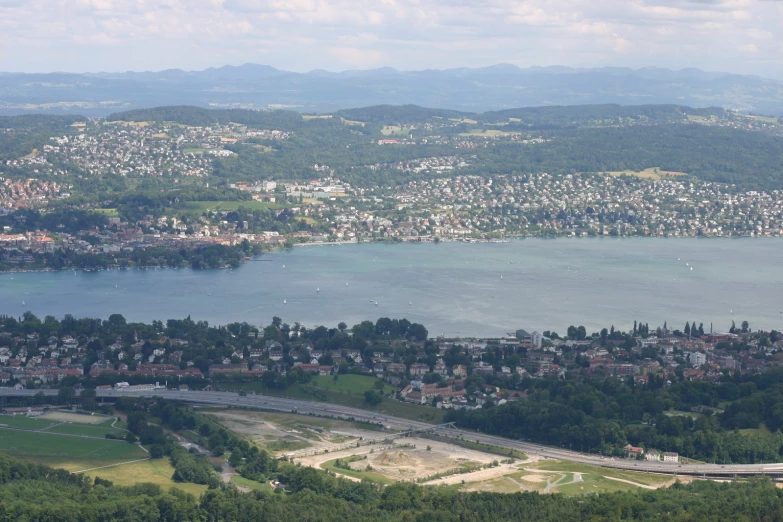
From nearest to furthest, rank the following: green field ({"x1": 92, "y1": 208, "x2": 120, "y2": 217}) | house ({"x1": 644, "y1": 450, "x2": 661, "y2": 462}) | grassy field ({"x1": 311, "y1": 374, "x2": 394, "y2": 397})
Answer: house ({"x1": 644, "y1": 450, "x2": 661, "y2": 462}) < grassy field ({"x1": 311, "y1": 374, "x2": 394, "y2": 397}) < green field ({"x1": 92, "y1": 208, "x2": 120, "y2": 217})

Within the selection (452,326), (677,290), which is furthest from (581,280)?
(452,326)

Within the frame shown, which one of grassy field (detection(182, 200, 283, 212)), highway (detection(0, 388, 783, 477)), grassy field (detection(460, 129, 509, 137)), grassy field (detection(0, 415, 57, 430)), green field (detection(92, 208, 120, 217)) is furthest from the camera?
grassy field (detection(460, 129, 509, 137))

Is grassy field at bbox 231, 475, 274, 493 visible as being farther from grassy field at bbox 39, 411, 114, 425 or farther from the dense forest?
grassy field at bbox 39, 411, 114, 425

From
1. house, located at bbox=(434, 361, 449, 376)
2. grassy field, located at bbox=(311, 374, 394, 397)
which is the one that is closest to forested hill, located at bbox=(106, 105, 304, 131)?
house, located at bbox=(434, 361, 449, 376)

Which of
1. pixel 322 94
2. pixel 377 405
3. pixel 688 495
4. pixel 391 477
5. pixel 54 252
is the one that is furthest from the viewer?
pixel 322 94

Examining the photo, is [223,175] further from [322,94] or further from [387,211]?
[322,94]

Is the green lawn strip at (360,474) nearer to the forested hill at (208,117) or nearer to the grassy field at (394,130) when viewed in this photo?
the forested hill at (208,117)

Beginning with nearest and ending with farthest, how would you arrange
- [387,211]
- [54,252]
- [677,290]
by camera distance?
[677,290]
[54,252]
[387,211]
